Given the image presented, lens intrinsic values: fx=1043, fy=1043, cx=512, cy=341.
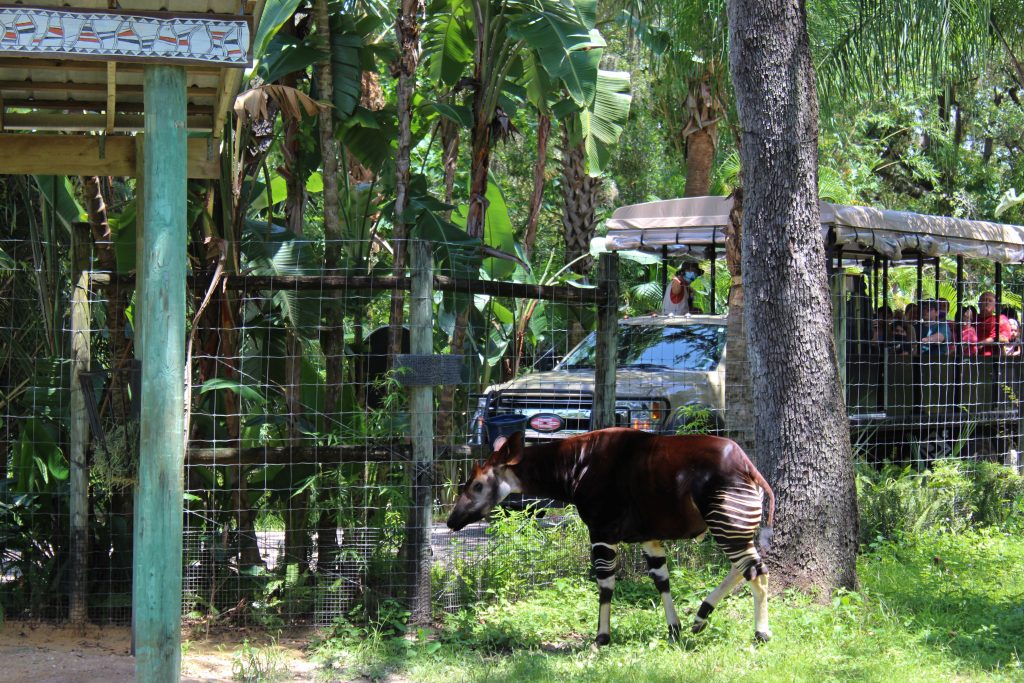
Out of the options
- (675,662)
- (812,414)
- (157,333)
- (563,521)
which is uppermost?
(157,333)

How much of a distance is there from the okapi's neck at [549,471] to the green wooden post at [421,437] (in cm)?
70

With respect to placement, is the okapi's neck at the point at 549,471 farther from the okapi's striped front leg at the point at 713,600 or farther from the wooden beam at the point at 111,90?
the wooden beam at the point at 111,90

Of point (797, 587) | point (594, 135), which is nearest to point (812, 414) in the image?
point (797, 587)

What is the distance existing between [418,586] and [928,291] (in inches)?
793

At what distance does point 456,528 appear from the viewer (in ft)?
23.1

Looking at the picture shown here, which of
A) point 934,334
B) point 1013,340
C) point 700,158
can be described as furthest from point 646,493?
point 700,158

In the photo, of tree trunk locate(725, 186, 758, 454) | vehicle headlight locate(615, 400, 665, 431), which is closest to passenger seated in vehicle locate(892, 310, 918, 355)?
tree trunk locate(725, 186, 758, 454)

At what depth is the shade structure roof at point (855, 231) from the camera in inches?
468

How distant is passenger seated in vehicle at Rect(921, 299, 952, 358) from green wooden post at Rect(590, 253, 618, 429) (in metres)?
4.54

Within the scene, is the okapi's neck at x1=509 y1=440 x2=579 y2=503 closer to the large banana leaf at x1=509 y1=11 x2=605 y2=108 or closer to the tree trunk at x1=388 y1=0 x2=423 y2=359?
the tree trunk at x1=388 y1=0 x2=423 y2=359

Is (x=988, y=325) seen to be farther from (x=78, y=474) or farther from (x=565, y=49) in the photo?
(x=78, y=474)

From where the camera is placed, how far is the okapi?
6629 millimetres

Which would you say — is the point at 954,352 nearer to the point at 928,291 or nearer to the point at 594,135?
the point at 594,135

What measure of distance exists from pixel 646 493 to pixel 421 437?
5.40ft
